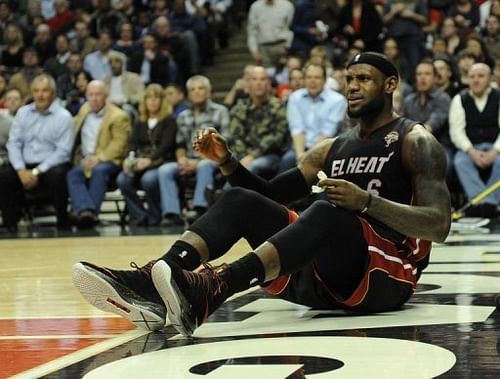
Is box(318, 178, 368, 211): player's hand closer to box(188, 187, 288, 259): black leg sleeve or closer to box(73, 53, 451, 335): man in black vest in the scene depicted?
box(73, 53, 451, 335): man in black vest

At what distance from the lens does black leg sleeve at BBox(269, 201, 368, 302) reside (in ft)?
13.3

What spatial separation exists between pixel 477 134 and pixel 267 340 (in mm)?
7358

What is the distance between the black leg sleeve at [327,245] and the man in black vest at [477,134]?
6.28 m

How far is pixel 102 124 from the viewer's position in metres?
11.8

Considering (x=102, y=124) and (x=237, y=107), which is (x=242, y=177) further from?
(x=102, y=124)

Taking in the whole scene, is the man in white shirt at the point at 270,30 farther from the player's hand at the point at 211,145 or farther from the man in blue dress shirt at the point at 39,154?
the player's hand at the point at 211,145

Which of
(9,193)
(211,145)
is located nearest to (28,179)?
(9,193)

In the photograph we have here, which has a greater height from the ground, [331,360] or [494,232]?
[331,360]

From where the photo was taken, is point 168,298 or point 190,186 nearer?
point 168,298

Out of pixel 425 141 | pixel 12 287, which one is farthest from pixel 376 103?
pixel 12 287

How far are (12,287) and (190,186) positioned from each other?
5.33 metres

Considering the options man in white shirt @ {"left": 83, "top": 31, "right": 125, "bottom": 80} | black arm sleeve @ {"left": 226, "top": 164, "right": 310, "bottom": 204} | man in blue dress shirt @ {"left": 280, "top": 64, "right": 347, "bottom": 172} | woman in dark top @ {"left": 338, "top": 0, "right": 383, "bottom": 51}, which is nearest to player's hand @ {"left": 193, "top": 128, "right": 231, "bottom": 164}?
black arm sleeve @ {"left": 226, "top": 164, "right": 310, "bottom": 204}

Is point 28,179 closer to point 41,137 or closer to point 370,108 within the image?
point 41,137

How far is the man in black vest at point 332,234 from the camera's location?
4023mm
